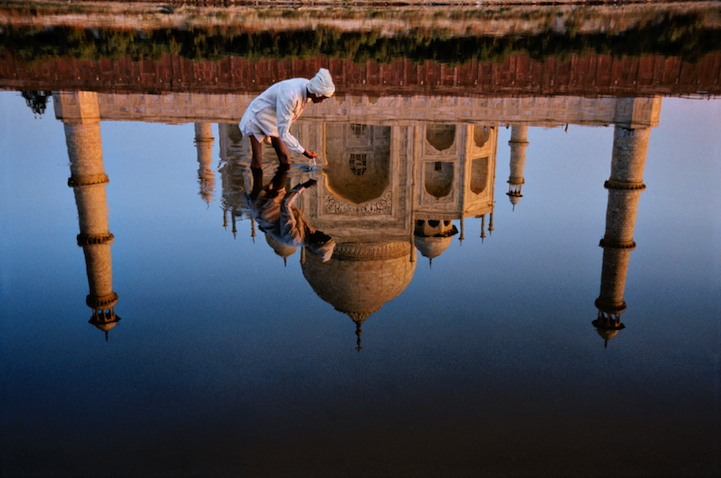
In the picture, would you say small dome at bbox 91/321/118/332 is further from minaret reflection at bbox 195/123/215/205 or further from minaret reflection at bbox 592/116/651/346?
minaret reflection at bbox 592/116/651/346

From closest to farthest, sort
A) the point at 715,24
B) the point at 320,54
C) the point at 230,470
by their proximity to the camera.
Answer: the point at 230,470
the point at 320,54
the point at 715,24

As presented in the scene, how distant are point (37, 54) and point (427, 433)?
1000 centimetres

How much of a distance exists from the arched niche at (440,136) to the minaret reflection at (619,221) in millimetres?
6629

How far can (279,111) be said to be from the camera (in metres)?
4.57

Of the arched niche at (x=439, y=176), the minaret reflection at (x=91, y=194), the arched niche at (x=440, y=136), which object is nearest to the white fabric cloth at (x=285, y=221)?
the minaret reflection at (x=91, y=194)

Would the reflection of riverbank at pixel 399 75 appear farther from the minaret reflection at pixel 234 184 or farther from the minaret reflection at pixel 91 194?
the minaret reflection at pixel 234 184

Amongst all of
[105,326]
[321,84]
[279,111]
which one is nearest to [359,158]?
[279,111]

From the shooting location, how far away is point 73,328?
2590 mm

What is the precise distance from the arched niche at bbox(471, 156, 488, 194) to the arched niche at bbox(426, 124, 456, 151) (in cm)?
70

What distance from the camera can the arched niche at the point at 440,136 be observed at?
13523 millimetres

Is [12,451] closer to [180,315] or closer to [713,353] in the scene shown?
[180,315]

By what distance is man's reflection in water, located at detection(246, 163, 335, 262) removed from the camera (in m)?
3.55

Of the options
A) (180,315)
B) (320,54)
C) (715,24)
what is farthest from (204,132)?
(715,24)

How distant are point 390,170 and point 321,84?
219 inches
